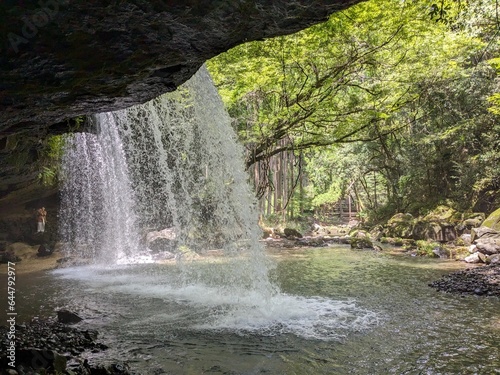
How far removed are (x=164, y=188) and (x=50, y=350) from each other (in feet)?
51.7

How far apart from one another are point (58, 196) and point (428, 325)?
52.2 ft

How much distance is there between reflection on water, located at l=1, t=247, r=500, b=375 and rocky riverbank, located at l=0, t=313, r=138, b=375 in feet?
1.33

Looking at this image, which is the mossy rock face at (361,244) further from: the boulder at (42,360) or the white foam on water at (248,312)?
the boulder at (42,360)

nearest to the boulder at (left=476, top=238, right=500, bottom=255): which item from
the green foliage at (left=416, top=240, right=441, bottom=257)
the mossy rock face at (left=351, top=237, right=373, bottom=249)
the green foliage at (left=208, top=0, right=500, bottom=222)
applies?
the green foliage at (left=416, top=240, right=441, bottom=257)

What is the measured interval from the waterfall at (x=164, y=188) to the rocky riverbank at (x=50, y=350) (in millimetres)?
4591

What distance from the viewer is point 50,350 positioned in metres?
4.84

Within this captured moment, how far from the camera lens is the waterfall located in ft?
32.5

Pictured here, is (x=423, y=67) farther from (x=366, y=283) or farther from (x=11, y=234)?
(x=11, y=234)

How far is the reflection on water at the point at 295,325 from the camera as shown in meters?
5.38

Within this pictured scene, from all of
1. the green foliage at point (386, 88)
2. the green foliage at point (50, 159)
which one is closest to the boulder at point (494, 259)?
the green foliage at point (386, 88)

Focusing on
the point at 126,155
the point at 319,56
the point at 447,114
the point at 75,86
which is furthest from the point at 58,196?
the point at 447,114

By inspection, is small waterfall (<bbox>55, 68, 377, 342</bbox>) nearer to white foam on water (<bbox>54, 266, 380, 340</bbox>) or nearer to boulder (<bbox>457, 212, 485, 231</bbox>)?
white foam on water (<bbox>54, 266, 380, 340</bbox>)

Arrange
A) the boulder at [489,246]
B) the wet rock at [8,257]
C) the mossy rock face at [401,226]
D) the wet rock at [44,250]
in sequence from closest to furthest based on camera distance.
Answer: the boulder at [489,246], the wet rock at [8,257], the wet rock at [44,250], the mossy rock face at [401,226]

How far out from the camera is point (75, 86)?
14.6 feet
